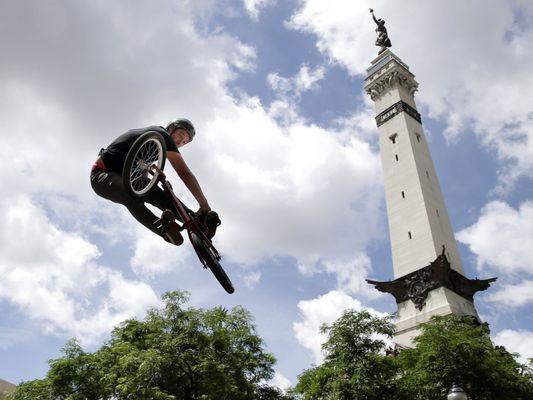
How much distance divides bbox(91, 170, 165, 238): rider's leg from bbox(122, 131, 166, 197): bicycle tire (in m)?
0.18

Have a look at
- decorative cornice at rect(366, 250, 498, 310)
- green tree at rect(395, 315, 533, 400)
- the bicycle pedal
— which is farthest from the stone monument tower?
the bicycle pedal

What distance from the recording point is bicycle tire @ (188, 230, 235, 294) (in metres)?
6.03

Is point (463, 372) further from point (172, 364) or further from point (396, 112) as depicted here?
point (396, 112)

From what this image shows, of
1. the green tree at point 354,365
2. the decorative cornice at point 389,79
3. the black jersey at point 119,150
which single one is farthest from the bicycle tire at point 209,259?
the decorative cornice at point 389,79

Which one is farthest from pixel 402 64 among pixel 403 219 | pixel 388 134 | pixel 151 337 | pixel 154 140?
pixel 154 140

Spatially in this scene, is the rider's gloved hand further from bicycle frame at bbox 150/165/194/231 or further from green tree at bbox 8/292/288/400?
green tree at bbox 8/292/288/400

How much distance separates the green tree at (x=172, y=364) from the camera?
24.8 meters

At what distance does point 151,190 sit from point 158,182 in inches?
5.8

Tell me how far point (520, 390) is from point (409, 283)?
55.6ft

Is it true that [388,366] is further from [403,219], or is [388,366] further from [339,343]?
[403,219]

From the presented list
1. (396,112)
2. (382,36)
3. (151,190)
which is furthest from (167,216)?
(382,36)

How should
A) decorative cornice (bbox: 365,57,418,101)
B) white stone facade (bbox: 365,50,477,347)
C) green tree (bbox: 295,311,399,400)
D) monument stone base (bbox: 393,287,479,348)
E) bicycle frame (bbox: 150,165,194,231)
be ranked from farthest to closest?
decorative cornice (bbox: 365,57,418,101) → white stone facade (bbox: 365,50,477,347) → monument stone base (bbox: 393,287,479,348) → green tree (bbox: 295,311,399,400) → bicycle frame (bbox: 150,165,194,231)

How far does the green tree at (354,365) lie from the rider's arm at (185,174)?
20.1 m

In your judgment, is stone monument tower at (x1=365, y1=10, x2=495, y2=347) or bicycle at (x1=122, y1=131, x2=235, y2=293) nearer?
bicycle at (x1=122, y1=131, x2=235, y2=293)
